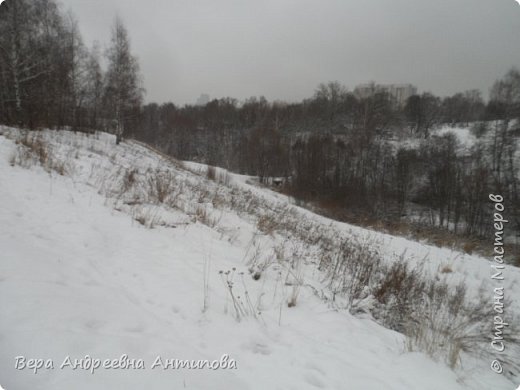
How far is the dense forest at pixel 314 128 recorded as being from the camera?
1349cm

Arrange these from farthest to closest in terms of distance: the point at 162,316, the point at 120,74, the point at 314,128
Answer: the point at 314,128
the point at 120,74
the point at 162,316

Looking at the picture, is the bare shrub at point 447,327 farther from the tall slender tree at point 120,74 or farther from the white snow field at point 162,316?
the tall slender tree at point 120,74

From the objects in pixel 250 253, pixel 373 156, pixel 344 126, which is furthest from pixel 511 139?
pixel 250 253

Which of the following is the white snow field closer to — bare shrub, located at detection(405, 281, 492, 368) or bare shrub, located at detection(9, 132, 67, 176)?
bare shrub, located at detection(405, 281, 492, 368)

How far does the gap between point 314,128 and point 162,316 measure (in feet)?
176

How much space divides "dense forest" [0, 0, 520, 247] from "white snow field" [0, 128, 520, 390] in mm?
12078

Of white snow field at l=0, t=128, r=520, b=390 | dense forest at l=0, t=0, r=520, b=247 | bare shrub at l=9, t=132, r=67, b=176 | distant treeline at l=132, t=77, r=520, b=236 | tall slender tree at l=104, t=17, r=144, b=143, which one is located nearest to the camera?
white snow field at l=0, t=128, r=520, b=390

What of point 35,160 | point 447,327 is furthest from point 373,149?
point 35,160

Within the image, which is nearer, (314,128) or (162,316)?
(162,316)

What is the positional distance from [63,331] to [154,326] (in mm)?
601

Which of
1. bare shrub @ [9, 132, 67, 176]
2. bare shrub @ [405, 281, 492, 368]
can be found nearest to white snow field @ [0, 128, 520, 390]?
bare shrub @ [405, 281, 492, 368]

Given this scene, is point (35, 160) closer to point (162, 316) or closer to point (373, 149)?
point (162, 316)

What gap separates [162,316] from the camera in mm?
2086

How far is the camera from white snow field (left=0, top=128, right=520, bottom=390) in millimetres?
1567
